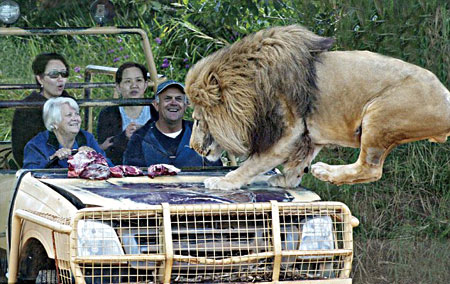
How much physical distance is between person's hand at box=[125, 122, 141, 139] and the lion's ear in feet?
3.41

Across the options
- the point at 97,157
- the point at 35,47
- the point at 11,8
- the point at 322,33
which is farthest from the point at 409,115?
the point at 35,47

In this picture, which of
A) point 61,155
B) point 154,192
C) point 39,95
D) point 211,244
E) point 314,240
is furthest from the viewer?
point 39,95

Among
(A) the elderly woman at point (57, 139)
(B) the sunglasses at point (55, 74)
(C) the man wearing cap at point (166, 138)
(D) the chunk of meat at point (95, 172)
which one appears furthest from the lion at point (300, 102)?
(B) the sunglasses at point (55, 74)

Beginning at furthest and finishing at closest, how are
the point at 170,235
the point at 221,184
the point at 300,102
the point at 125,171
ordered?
the point at 125,171, the point at 221,184, the point at 300,102, the point at 170,235

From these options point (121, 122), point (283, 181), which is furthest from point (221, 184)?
point (121, 122)

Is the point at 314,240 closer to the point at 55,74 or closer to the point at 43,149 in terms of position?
the point at 43,149

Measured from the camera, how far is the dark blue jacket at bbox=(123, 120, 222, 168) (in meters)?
5.37

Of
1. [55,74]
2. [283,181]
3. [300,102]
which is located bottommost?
[283,181]

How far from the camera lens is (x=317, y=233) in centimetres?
418

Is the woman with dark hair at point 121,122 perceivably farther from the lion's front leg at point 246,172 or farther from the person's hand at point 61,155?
the lion's front leg at point 246,172

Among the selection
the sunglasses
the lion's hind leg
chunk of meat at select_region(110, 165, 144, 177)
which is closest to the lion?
the lion's hind leg

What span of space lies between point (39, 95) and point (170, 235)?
2.18 metres

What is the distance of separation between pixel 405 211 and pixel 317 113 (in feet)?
10.2

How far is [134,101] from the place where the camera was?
5578 millimetres
